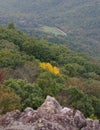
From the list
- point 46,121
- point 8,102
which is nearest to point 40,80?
point 8,102

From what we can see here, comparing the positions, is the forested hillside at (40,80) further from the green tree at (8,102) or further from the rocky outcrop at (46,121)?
the rocky outcrop at (46,121)

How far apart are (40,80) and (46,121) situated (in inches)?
1072

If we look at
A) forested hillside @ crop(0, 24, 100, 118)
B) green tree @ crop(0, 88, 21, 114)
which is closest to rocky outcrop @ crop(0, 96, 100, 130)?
forested hillside @ crop(0, 24, 100, 118)

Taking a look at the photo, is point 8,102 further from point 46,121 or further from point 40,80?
point 40,80

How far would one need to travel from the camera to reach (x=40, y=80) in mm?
54281

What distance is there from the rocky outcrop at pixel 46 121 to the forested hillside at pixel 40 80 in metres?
4.94

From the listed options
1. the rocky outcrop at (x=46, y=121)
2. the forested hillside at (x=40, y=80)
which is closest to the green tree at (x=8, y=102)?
the forested hillside at (x=40, y=80)

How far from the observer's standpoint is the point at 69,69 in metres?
82.8

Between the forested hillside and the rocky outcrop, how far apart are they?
494 cm

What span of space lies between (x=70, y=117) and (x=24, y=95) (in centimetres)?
1703

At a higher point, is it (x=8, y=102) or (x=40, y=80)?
(x=8, y=102)

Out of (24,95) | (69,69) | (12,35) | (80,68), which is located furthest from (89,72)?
(24,95)

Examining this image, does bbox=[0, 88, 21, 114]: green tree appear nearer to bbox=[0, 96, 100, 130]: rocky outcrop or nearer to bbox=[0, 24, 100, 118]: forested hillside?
bbox=[0, 24, 100, 118]: forested hillside

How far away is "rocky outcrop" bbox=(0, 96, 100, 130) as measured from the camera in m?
26.8
